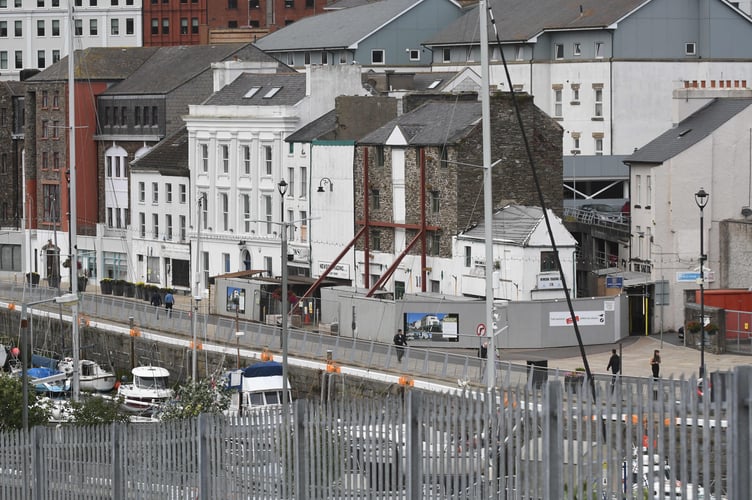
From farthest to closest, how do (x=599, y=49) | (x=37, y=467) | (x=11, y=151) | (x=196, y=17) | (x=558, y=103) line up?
1. (x=196, y=17)
2. (x=11, y=151)
3. (x=558, y=103)
4. (x=599, y=49)
5. (x=37, y=467)

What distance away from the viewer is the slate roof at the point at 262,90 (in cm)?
7681

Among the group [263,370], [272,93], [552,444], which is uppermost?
[272,93]

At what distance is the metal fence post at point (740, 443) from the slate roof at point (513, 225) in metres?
46.0

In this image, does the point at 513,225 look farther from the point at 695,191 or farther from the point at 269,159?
the point at 269,159

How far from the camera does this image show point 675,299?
59.8m

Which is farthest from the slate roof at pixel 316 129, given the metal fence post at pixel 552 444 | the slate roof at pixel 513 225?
the metal fence post at pixel 552 444

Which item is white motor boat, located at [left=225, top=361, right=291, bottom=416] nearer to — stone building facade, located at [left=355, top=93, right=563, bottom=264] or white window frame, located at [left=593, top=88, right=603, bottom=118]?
stone building facade, located at [left=355, top=93, right=563, bottom=264]

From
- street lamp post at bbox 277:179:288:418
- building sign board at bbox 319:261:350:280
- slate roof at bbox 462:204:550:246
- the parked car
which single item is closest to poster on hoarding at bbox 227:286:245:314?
building sign board at bbox 319:261:350:280

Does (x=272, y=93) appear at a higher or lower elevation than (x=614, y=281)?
higher

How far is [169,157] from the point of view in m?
84.8

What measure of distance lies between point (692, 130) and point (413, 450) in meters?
48.2

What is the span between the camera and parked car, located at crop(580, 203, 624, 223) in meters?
72.8

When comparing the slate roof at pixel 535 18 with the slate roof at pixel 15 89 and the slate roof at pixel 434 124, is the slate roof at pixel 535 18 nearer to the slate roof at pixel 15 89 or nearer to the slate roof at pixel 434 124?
the slate roof at pixel 15 89

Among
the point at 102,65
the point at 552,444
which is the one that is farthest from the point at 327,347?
the point at 102,65
